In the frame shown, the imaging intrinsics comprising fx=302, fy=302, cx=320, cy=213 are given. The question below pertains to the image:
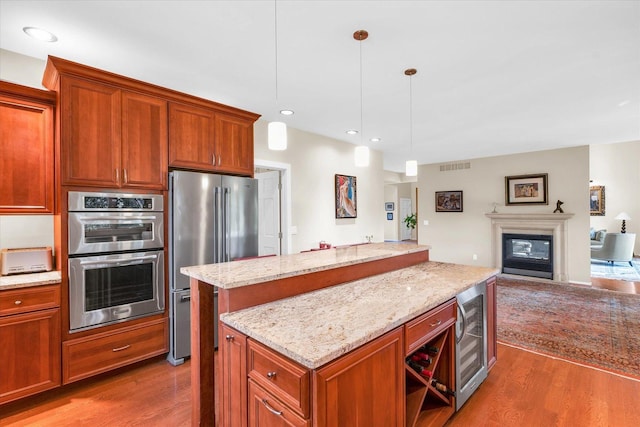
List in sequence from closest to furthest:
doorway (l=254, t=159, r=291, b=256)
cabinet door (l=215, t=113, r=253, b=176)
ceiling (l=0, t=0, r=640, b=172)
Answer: ceiling (l=0, t=0, r=640, b=172)
cabinet door (l=215, t=113, r=253, b=176)
doorway (l=254, t=159, r=291, b=256)

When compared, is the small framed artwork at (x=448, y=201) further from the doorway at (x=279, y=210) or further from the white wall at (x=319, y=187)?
Answer: the doorway at (x=279, y=210)

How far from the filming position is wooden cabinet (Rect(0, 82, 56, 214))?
219cm

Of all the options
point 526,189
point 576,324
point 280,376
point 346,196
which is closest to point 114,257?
point 280,376

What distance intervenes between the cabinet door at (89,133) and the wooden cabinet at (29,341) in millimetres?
847

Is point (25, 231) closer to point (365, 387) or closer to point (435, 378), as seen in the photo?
point (365, 387)

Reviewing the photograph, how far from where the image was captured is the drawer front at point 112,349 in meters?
2.26

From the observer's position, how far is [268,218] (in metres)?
4.50

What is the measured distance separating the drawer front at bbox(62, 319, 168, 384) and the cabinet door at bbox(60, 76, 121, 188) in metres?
1.22

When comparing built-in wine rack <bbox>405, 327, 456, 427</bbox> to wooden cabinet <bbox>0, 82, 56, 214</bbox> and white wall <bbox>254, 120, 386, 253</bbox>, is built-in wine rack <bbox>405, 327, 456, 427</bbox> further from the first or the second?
wooden cabinet <bbox>0, 82, 56, 214</bbox>

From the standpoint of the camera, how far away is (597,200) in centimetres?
843

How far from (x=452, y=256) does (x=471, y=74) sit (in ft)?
17.6

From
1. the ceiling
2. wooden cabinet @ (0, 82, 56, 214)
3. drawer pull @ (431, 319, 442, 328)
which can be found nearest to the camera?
drawer pull @ (431, 319, 442, 328)

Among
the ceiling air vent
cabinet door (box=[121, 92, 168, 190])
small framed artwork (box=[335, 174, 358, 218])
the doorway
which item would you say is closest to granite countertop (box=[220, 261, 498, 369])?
cabinet door (box=[121, 92, 168, 190])

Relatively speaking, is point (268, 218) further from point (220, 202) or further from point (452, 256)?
point (452, 256)
